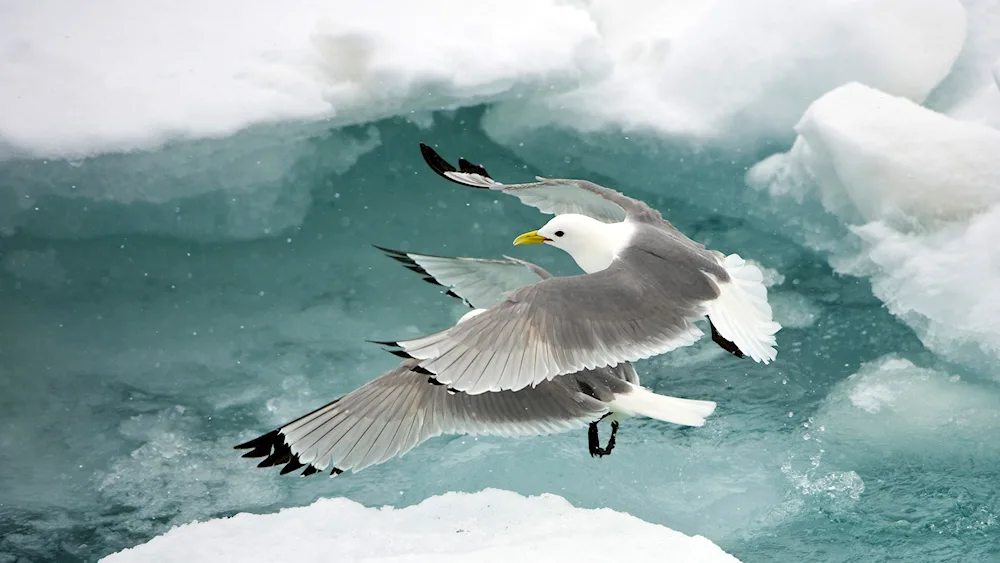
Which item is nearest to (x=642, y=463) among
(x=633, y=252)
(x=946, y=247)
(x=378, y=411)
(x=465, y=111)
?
(x=633, y=252)

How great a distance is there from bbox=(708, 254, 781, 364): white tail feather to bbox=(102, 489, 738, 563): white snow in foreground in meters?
0.53

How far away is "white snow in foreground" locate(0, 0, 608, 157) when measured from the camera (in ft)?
11.5

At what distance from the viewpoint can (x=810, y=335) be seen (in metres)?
3.47

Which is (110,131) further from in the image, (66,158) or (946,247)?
(946,247)

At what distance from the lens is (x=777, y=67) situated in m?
4.06

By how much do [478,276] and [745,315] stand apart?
88cm

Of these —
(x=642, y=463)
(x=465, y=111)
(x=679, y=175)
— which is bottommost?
(x=642, y=463)

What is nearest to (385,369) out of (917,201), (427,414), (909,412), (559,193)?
(559,193)

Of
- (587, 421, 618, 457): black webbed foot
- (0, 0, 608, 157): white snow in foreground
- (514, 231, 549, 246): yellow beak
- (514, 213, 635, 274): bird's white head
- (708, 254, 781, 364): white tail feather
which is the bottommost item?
(587, 421, 618, 457): black webbed foot

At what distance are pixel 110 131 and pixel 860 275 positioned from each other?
2.72 meters

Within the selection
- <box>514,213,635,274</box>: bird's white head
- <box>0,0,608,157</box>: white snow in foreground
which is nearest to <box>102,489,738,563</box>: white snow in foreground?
<box>514,213,635,274</box>: bird's white head

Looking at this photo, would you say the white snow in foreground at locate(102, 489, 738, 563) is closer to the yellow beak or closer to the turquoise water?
the turquoise water

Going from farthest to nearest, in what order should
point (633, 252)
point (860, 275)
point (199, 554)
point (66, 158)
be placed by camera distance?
point (860, 275), point (66, 158), point (633, 252), point (199, 554)

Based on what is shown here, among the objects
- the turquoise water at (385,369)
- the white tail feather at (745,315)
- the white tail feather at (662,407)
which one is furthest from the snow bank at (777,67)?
the white tail feather at (662,407)
